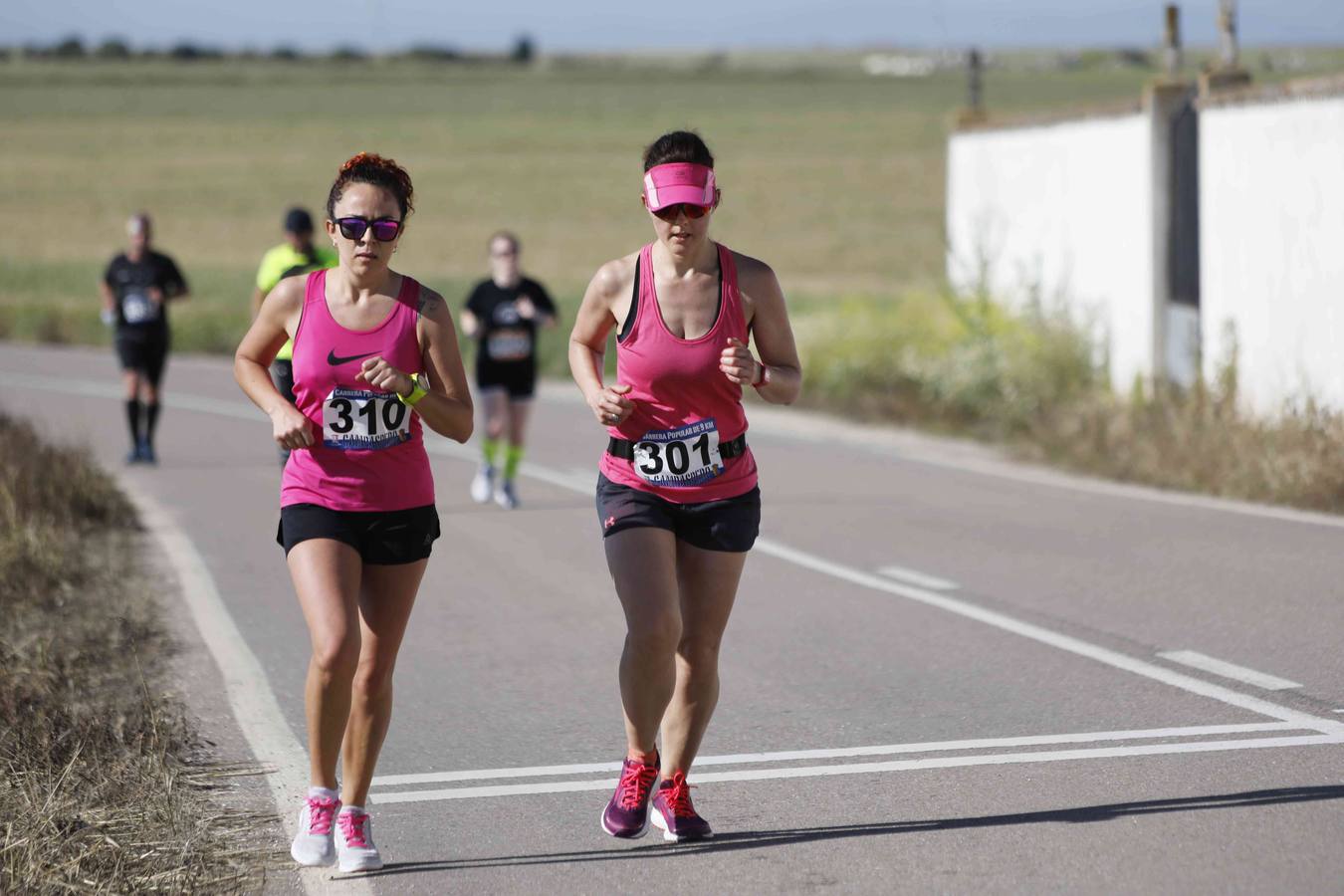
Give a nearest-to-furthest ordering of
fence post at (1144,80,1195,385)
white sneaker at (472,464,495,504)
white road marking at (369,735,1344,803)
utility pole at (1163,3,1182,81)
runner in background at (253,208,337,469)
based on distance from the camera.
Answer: white road marking at (369,735,1344,803) < runner in background at (253,208,337,469) < white sneaker at (472,464,495,504) < fence post at (1144,80,1195,385) < utility pole at (1163,3,1182,81)

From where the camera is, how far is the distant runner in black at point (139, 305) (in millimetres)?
17375

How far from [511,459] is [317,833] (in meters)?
8.98

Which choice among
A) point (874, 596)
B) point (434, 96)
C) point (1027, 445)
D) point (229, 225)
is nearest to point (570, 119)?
point (434, 96)

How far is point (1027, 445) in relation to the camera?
1745 cm

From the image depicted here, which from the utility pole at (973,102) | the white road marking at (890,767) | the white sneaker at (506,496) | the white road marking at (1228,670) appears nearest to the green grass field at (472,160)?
the utility pole at (973,102)

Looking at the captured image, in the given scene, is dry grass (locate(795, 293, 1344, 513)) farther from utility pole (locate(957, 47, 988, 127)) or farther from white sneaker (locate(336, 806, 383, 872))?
white sneaker (locate(336, 806, 383, 872))

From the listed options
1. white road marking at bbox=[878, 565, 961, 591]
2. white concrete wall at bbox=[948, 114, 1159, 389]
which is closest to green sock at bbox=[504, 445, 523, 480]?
white road marking at bbox=[878, 565, 961, 591]

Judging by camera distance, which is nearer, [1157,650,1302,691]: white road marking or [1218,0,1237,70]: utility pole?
[1157,650,1302,691]: white road marking

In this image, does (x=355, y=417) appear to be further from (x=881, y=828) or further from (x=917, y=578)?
(x=917, y=578)

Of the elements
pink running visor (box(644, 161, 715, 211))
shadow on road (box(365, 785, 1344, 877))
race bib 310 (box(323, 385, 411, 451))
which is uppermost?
pink running visor (box(644, 161, 715, 211))

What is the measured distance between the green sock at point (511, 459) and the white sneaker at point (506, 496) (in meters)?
0.06

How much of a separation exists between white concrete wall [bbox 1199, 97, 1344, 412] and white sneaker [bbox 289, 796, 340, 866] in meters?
10.5

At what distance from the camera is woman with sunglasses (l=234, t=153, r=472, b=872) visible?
5656 mm

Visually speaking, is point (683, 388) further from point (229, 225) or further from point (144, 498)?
point (229, 225)
